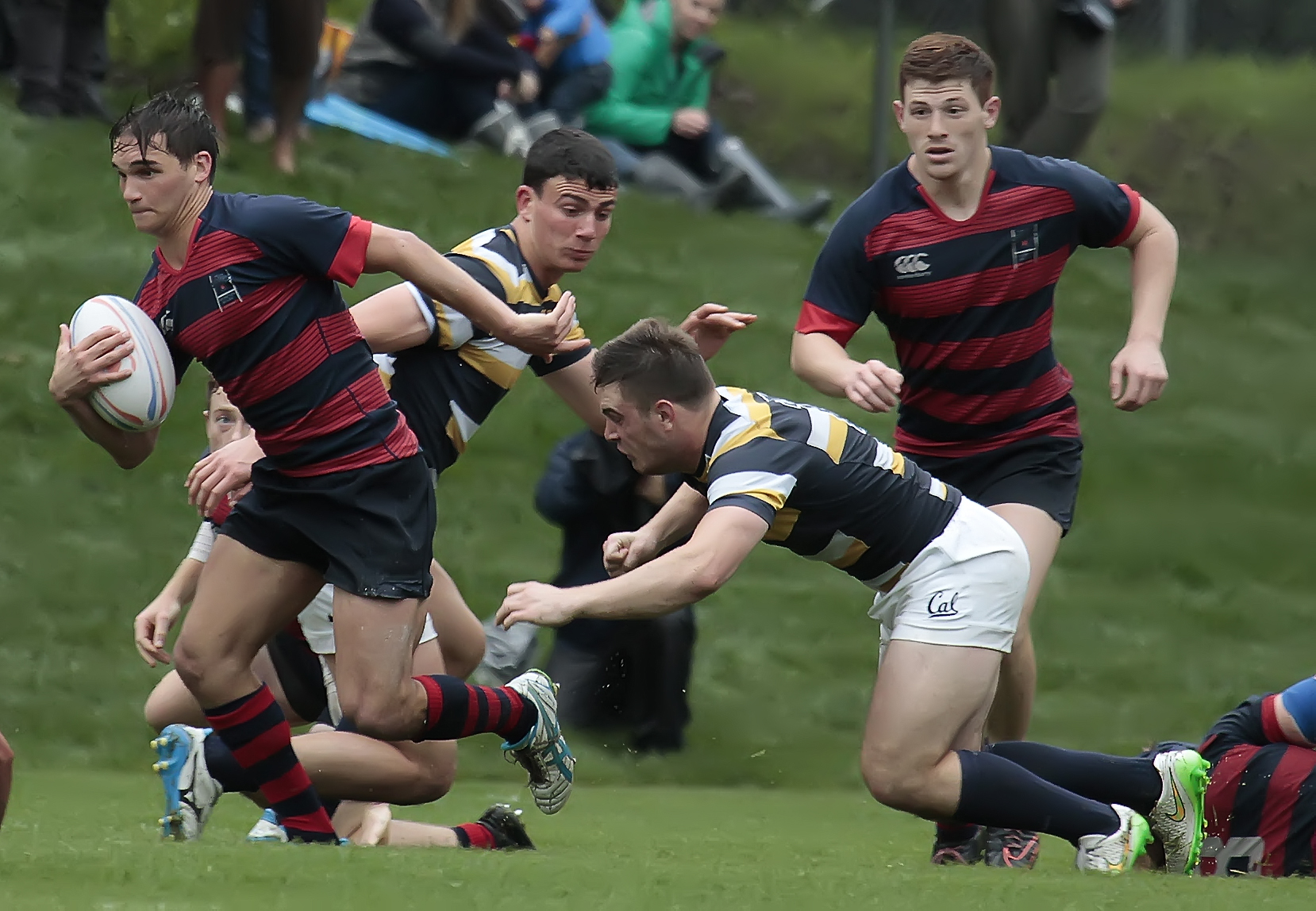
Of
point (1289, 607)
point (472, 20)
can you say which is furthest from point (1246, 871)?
point (472, 20)

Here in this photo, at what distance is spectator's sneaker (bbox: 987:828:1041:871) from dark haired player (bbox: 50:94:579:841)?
56.4 inches

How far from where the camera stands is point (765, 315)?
11258 mm

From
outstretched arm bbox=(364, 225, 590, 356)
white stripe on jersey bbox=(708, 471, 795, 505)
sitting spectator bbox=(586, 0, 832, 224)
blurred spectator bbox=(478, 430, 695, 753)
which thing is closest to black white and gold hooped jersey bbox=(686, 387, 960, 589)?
white stripe on jersey bbox=(708, 471, 795, 505)

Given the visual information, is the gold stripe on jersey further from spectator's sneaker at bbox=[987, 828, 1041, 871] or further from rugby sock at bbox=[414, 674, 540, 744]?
spectator's sneaker at bbox=[987, 828, 1041, 871]

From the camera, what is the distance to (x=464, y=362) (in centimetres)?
523

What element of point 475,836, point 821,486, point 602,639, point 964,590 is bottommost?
point 602,639

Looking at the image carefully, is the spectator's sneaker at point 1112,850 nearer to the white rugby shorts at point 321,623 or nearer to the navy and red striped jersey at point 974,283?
the navy and red striped jersey at point 974,283

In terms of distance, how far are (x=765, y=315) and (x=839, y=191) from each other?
2.96m

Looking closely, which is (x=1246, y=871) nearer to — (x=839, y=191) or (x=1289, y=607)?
(x=1289, y=607)

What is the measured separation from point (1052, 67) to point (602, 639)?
6429 millimetres

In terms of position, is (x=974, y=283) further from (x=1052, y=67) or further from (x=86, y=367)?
(x=1052, y=67)

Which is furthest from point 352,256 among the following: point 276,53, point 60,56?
point 60,56

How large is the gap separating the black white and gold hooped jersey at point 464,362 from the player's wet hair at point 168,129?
0.74 metres

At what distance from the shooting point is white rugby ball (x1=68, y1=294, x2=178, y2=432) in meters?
4.62
